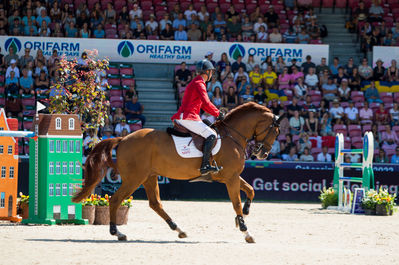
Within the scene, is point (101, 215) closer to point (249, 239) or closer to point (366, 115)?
point (249, 239)

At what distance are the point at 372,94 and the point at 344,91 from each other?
955mm

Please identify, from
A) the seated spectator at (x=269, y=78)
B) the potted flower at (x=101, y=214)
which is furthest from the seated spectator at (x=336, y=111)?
the potted flower at (x=101, y=214)

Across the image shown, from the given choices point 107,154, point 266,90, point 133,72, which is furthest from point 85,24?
point 107,154

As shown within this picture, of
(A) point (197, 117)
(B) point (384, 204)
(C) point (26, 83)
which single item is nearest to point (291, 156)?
(B) point (384, 204)

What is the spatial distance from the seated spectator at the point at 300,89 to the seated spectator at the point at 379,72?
301cm

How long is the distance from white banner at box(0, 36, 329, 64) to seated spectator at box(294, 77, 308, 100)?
1869 mm

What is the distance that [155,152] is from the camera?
10.2 metres

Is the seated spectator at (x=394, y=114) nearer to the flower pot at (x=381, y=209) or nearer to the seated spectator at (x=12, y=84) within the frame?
the flower pot at (x=381, y=209)

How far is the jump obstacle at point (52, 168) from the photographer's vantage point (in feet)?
37.9

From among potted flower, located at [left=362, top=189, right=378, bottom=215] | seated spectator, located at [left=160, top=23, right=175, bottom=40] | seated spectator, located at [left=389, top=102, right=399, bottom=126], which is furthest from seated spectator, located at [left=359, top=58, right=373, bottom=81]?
potted flower, located at [left=362, top=189, right=378, bottom=215]

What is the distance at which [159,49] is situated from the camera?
2481 centimetres

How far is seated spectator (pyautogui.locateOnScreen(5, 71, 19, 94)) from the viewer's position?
71.5 ft

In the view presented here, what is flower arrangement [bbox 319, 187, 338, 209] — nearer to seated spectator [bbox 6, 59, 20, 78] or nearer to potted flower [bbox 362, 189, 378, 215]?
potted flower [bbox 362, 189, 378, 215]

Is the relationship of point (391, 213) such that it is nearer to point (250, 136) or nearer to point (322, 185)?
point (322, 185)
